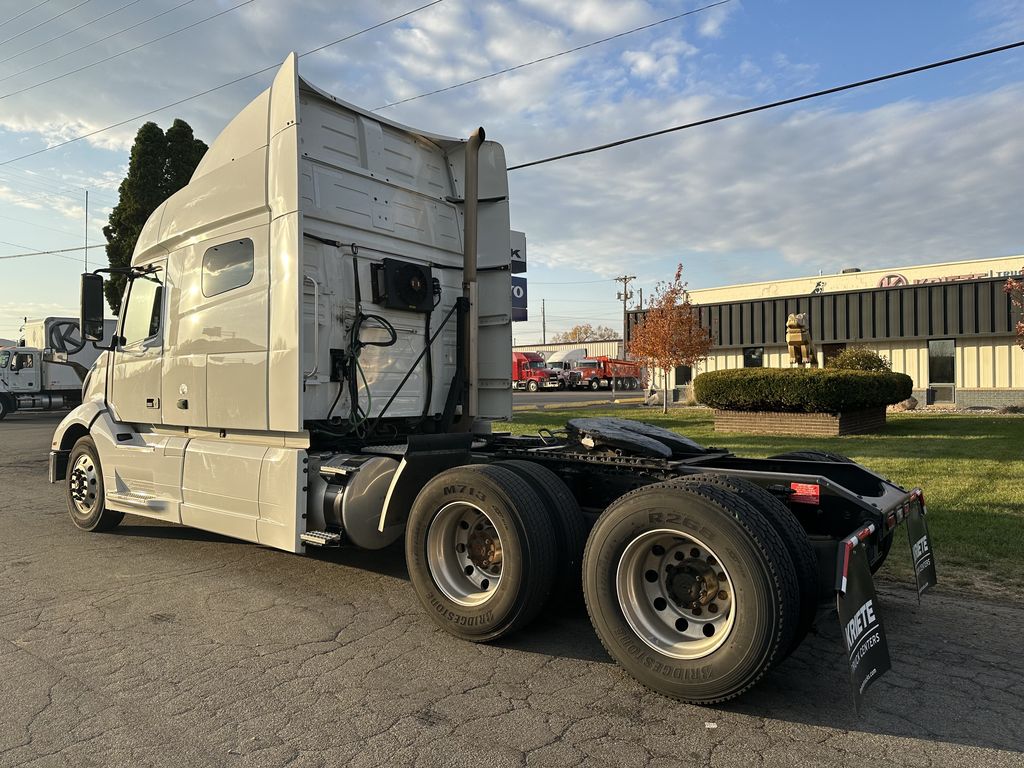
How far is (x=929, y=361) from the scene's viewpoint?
2556 cm

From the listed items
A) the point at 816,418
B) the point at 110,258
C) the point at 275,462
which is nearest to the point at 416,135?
the point at 275,462

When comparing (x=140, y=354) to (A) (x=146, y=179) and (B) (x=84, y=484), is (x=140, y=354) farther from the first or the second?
(A) (x=146, y=179)

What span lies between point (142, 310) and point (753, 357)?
2542 centimetres

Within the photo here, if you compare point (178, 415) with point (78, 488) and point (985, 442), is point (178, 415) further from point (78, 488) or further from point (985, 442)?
point (985, 442)

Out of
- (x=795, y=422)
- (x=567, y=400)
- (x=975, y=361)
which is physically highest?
(x=975, y=361)

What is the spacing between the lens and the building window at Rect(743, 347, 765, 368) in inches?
1121

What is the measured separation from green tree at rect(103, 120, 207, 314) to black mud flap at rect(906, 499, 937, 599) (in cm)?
2501

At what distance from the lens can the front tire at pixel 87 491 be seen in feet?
23.2

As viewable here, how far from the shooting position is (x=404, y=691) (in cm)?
359

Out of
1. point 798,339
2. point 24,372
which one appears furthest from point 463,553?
point 24,372

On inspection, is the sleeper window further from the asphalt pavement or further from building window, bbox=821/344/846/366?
building window, bbox=821/344/846/366

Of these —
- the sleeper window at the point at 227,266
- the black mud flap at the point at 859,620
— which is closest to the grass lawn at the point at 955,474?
the black mud flap at the point at 859,620

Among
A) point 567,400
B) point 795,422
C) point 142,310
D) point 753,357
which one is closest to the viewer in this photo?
point 142,310

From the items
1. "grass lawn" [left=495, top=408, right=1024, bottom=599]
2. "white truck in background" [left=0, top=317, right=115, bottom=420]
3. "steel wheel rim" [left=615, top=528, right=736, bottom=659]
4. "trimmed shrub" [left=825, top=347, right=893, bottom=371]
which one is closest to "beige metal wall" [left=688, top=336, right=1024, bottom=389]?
"trimmed shrub" [left=825, top=347, right=893, bottom=371]
